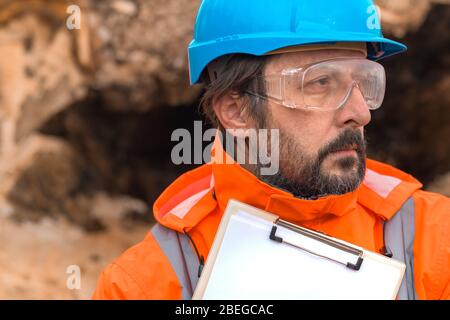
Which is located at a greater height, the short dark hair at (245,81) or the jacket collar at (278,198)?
the short dark hair at (245,81)

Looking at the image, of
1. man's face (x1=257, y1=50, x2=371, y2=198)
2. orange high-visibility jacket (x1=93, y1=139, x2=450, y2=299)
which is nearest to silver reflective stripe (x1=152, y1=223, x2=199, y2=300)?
orange high-visibility jacket (x1=93, y1=139, x2=450, y2=299)

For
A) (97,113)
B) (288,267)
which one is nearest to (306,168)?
(288,267)

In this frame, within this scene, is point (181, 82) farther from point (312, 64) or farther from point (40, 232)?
point (312, 64)

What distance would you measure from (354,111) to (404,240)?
0.33 metres

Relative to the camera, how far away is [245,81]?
1617mm

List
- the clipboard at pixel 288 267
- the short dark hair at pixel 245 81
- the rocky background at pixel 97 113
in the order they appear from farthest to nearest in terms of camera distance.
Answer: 1. the rocky background at pixel 97 113
2. the short dark hair at pixel 245 81
3. the clipboard at pixel 288 267

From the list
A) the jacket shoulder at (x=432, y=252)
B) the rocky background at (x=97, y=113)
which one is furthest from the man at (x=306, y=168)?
the rocky background at (x=97, y=113)

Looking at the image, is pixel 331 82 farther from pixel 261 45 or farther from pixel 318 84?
pixel 261 45

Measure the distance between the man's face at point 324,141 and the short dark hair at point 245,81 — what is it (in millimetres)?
39

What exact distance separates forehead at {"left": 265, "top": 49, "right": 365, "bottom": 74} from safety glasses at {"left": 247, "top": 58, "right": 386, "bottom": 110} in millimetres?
16

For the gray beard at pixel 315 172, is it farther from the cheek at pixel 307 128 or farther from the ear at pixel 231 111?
the ear at pixel 231 111

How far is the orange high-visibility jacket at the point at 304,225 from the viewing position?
1.44 metres

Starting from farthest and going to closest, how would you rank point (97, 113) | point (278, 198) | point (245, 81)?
point (97, 113), point (245, 81), point (278, 198)

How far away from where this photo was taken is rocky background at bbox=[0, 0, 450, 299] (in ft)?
12.6
